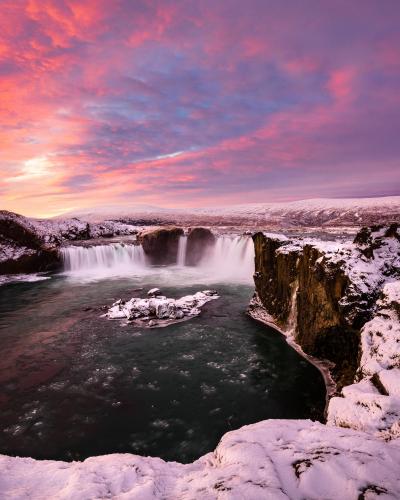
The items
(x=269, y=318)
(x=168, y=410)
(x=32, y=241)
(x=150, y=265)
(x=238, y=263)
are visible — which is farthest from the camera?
(x=150, y=265)

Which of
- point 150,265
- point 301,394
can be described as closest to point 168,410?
point 301,394

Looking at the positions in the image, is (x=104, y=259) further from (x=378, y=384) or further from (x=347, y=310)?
(x=378, y=384)

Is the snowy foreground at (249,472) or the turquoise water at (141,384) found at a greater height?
the snowy foreground at (249,472)

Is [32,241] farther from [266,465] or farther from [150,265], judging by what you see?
[266,465]

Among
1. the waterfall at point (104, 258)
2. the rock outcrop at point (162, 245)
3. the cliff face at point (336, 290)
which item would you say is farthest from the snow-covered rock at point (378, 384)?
the rock outcrop at point (162, 245)

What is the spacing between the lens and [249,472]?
464cm

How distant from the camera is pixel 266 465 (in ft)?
15.6

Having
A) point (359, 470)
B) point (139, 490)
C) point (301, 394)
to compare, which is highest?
point (359, 470)

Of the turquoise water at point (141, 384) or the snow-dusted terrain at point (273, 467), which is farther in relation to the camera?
the turquoise water at point (141, 384)

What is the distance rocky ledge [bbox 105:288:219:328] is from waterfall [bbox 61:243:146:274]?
19005 mm

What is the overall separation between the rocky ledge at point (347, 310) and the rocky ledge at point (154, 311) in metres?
4.84

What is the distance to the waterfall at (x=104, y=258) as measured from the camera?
4444cm

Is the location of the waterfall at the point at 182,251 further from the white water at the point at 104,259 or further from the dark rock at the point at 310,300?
the dark rock at the point at 310,300

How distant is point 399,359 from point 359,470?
4.42 meters
